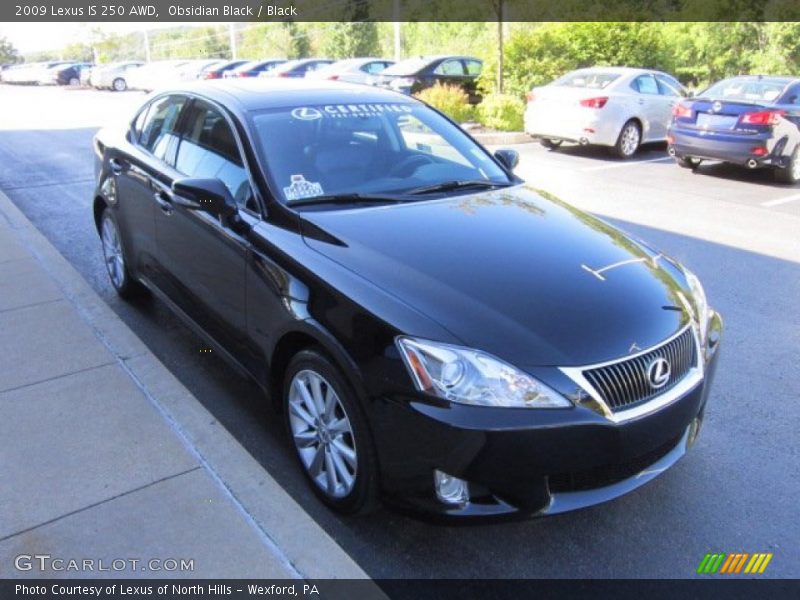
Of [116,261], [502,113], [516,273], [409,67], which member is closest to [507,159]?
[516,273]

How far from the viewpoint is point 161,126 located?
4.65 meters

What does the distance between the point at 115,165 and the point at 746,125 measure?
28.2ft

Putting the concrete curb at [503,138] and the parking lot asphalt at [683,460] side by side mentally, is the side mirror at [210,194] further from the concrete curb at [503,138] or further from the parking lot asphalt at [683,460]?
→ the concrete curb at [503,138]

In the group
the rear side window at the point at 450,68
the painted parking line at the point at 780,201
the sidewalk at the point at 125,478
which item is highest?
the rear side window at the point at 450,68

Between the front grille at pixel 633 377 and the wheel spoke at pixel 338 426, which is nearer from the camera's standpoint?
the front grille at pixel 633 377

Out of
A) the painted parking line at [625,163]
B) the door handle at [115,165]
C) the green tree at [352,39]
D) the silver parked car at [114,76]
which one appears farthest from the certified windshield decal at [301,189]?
the green tree at [352,39]

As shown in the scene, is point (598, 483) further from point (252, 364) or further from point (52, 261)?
point (52, 261)

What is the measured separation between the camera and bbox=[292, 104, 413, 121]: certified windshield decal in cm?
389

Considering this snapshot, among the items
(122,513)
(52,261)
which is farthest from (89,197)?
(122,513)

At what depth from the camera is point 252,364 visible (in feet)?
11.1

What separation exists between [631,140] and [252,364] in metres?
10.7

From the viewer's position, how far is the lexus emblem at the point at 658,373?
262 cm

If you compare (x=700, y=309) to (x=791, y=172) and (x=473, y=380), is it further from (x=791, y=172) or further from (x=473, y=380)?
(x=791, y=172)

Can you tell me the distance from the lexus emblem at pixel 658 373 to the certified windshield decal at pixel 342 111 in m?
2.24
